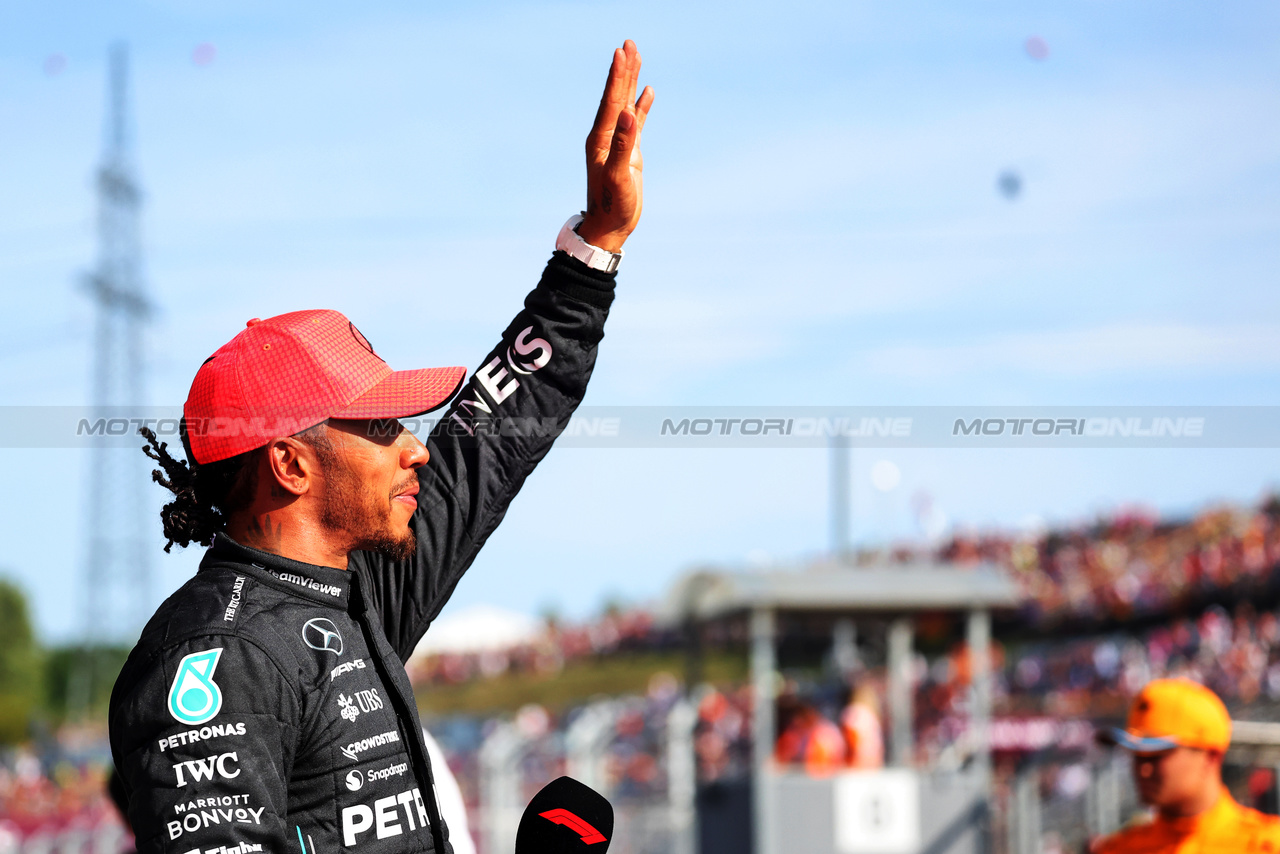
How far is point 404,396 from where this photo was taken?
2.11 meters

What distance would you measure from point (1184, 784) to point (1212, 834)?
0.18 metres

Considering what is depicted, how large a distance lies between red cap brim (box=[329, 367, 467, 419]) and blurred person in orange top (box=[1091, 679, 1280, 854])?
319cm

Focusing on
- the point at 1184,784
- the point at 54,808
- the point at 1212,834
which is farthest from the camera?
the point at 54,808

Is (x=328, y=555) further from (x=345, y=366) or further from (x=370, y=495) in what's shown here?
(x=345, y=366)

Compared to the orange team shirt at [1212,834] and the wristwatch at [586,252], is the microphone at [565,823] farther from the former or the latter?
the orange team shirt at [1212,834]

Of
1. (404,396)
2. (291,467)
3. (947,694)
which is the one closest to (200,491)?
(291,467)

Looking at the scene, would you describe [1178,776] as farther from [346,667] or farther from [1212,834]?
[346,667]

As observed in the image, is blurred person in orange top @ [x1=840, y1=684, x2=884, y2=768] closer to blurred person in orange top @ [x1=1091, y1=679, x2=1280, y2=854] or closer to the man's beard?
blurred person in orange top @ [x1=1091, y1=679, x2=1280, y2=854]

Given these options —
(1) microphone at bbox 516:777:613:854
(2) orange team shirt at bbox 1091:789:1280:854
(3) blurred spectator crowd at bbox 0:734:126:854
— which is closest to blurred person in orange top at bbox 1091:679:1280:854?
(2) orange team shirt at bbox 1091:789:1280:854

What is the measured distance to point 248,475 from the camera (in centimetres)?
209

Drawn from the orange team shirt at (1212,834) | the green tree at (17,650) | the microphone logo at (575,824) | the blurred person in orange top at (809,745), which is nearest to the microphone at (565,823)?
the microphone logo at (575,824)

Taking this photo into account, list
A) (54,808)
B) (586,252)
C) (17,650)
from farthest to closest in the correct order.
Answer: (17,650) → (54,808) → (586,252)

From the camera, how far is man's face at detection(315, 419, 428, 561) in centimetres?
208

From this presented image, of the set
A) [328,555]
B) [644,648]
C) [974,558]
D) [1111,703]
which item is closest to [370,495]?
[328,555]
